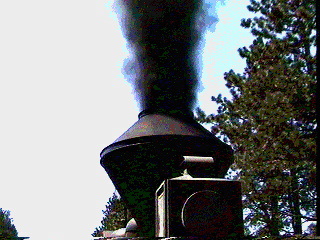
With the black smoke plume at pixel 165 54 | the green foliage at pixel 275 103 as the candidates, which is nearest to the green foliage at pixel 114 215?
the green foliage at pixel 275 103

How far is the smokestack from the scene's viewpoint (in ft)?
25.0

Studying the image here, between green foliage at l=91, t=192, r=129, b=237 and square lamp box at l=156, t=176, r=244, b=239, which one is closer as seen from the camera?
square lamp box at l=156, t=176, r=244, b=239

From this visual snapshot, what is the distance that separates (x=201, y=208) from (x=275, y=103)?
8.29 m

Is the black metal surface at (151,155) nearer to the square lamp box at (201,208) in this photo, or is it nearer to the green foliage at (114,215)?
the square lamp box at (201,208)

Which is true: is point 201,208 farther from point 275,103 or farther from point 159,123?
point 275,103

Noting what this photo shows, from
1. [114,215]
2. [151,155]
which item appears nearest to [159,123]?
[151,155]

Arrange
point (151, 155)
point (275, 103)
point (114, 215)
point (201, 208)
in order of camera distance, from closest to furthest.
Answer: point (201, 208) → point (151, 155) → point (275, 103) → point (114, 215)

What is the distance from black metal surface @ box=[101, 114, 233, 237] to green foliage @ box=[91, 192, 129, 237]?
2242cm

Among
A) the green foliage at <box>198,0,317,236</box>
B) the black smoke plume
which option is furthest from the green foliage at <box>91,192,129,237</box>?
the black smoke plume

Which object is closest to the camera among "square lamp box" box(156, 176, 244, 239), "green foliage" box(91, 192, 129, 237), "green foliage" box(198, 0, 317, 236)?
"square lamp box" box(156, 176, 244, 239)

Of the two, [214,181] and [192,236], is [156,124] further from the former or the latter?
[192,236]

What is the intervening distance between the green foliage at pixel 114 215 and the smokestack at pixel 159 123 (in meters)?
21.3

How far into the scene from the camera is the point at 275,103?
45.8 ft

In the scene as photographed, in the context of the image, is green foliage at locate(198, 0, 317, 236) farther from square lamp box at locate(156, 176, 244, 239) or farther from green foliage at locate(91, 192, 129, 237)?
green foliage at locate(91, 192, 129, 237)
